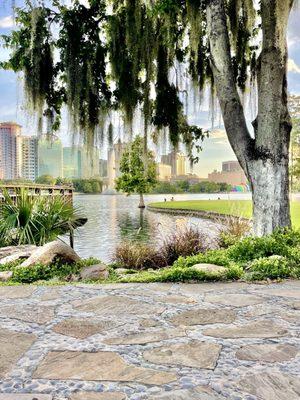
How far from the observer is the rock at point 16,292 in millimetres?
3039

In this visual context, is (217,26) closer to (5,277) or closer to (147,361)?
(5,277)

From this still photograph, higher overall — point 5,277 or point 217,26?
point 217,26

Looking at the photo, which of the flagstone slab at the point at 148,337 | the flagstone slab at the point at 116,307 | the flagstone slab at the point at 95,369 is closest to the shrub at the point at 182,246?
the flagstone slab at the point at 116,307

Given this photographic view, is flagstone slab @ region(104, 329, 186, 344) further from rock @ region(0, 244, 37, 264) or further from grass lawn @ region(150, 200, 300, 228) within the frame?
grass lawn @ region(150, 200, 300, 228)

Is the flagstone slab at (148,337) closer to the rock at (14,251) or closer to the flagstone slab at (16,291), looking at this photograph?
the flagstone slab at (16,291)

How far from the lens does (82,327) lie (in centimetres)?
225

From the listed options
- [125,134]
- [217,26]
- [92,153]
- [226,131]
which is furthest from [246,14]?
[92,153]

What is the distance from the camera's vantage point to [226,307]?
2646 mm

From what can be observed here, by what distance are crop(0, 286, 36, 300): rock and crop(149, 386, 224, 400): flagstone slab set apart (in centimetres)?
176

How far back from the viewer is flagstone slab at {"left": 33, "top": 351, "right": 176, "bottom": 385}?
165cm

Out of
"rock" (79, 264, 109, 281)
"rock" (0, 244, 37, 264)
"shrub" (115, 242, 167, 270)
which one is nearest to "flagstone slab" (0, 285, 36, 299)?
"rock" (79, 264, 109, 281)

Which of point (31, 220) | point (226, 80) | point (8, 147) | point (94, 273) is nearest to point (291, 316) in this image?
point (94, 273)

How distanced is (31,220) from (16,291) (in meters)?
3.94

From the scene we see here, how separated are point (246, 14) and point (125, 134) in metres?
2.19
